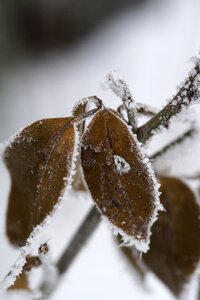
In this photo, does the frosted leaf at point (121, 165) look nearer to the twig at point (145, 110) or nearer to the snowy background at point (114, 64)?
the twig at point (145, 110)

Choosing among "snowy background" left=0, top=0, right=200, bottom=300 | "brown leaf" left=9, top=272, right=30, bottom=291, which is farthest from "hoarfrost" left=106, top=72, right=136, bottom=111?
"snowy background" left=0, top=0, right=200, bottom=300

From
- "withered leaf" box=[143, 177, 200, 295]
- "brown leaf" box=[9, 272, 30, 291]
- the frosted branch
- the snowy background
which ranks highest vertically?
the frosted branch

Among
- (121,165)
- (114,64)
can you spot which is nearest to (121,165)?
(121,165)

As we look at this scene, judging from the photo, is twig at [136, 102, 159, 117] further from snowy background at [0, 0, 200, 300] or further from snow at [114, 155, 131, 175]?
snowy background at [0, 0, 200, 300]

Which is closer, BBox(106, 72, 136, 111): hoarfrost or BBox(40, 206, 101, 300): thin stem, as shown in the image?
BBox(106, 72, 136, 111): hoarfrost

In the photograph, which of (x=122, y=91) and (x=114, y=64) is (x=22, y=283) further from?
(x=114, y=64)
